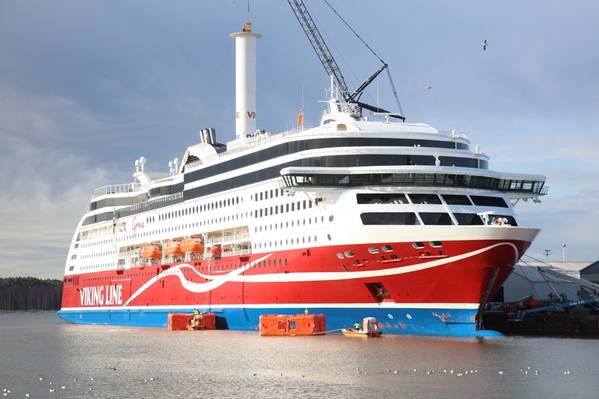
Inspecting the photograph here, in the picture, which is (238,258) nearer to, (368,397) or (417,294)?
(417,294)

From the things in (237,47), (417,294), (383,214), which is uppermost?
(237,47)

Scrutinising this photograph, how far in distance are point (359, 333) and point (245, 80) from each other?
29816mm

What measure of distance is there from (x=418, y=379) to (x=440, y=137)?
71.5 ft

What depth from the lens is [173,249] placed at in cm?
6400

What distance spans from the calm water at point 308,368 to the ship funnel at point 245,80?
23.3 metres

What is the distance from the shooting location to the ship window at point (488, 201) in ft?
161

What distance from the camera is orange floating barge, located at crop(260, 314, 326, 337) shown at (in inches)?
1932

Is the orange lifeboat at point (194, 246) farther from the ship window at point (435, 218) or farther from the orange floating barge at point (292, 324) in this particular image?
the ship window at point (435, 218)

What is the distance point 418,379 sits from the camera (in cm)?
3281

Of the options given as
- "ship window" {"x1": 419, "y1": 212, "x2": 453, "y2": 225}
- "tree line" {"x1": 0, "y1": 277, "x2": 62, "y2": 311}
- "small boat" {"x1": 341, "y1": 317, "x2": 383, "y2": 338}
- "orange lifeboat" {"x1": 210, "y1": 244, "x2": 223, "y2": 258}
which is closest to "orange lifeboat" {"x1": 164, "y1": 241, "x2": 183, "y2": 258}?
"orange lifeboat" {"x1": 210, "y1": 244, "x2": 223, "y2": 258}

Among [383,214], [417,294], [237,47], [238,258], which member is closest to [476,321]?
[417,294]

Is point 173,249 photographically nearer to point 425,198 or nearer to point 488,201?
point 425,198

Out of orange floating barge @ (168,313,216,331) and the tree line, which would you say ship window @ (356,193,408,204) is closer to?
orange floating barge @ (168,313,216,331)

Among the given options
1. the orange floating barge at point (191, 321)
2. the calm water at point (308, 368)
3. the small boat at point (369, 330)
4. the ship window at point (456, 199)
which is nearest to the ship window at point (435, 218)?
the ship window at point (456, 199)
